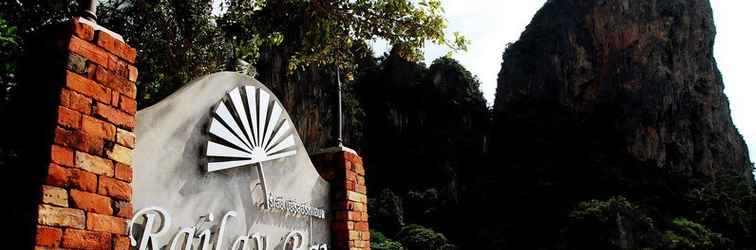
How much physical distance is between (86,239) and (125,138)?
17.6 inches

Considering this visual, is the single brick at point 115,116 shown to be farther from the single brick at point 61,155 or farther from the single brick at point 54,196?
the single brick at point 54,196

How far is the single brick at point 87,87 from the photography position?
2.04 meters

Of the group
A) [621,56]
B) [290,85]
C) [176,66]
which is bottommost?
[176,66]

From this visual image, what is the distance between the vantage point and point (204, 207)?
2.71m

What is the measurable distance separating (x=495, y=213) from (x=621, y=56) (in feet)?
41.7

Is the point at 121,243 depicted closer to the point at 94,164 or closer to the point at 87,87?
the point at 94,164

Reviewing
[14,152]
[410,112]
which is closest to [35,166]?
[14,152]

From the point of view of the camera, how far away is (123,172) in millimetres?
2209

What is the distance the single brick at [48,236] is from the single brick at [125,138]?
1.49 feet

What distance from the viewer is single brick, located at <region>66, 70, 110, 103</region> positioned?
2.04 meters

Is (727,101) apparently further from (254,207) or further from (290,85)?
(254,207)

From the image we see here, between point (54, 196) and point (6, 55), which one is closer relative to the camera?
point (54, 196)

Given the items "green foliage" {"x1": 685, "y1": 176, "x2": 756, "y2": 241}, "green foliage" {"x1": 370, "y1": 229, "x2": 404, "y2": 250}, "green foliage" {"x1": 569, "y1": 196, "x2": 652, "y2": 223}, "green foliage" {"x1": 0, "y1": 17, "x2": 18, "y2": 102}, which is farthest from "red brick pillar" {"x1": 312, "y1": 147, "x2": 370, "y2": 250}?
"green foliage" {"x1": 569, "y1": 196, "x2": 652, "y2": 223}

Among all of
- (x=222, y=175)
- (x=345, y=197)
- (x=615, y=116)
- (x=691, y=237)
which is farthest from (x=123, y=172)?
(x=615, y=116)
